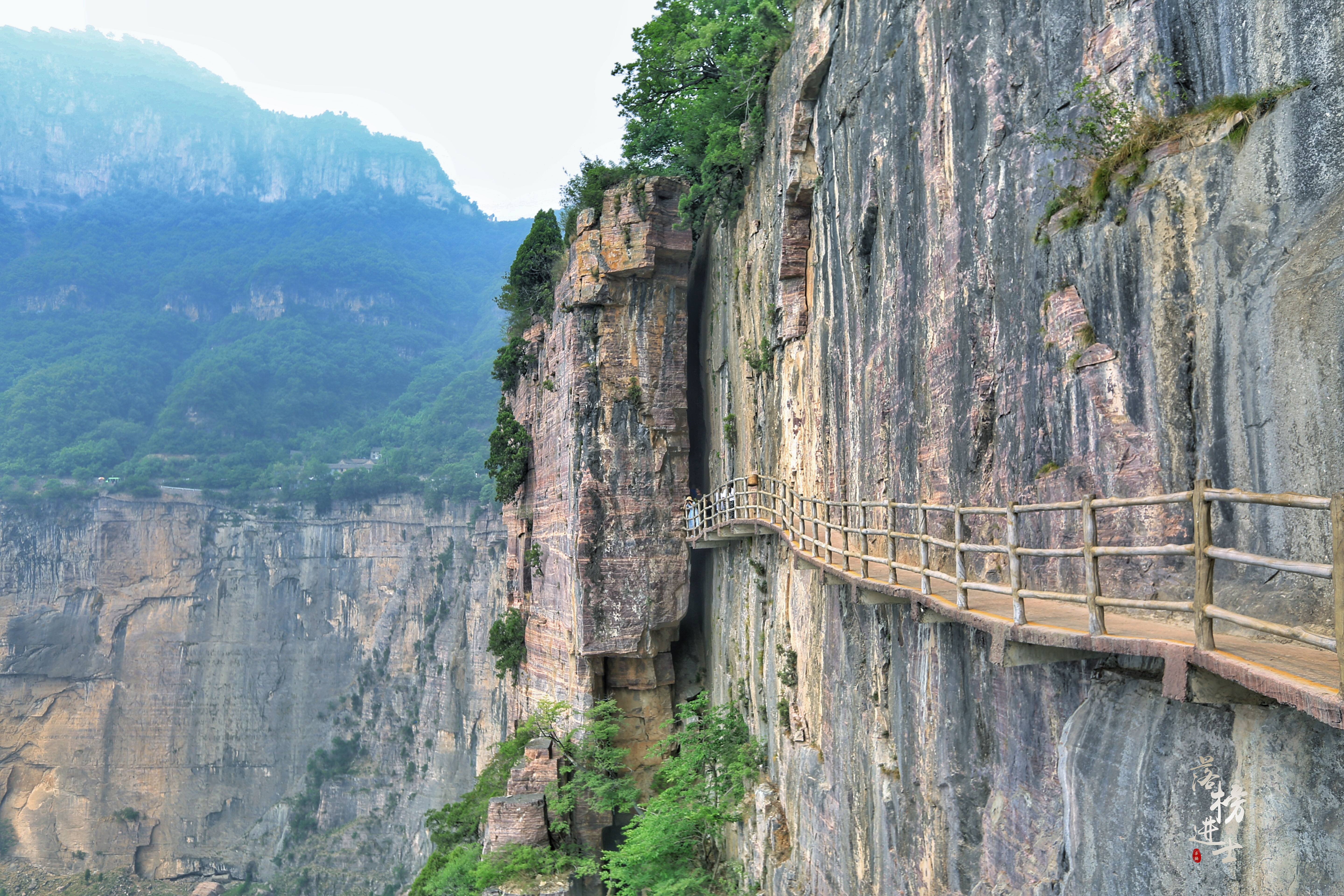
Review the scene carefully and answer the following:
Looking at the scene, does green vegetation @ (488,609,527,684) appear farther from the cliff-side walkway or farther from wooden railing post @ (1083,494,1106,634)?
wooden railing post @ (1083,494,1106,634)

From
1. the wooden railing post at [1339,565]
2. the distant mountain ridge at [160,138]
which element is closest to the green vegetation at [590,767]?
the wooden railing post at [1339,565]

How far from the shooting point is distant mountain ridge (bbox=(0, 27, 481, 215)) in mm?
129625

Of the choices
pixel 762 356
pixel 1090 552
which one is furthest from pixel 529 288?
pixel 1090 552

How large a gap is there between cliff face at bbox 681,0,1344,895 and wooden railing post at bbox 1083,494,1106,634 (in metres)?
0.81

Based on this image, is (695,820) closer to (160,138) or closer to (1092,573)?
(1092,573)

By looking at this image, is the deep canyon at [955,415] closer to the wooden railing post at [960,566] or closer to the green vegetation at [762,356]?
the green vegetation at [762,356]

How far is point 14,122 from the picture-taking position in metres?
128

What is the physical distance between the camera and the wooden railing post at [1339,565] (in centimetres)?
372

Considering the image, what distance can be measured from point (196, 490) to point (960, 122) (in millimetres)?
69744

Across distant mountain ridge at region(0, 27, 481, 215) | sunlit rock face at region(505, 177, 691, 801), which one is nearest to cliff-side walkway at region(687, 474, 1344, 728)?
sunlit rock face at region(505, 177, 691, 801)

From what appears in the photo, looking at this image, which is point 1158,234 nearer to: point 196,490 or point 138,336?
point 196,490

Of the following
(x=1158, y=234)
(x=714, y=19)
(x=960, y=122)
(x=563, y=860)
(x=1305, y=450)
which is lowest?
(x=563, y=860)

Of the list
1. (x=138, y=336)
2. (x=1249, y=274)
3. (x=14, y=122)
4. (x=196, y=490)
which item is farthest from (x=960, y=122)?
(x=14, y=122)

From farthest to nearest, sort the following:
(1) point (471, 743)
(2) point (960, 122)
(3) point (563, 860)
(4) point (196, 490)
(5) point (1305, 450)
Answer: (4) point (196, 490) → (1) point (471, 743) → (3) point (563, 860) → (2) point (960, 122) → (5) point (1305, 450)
